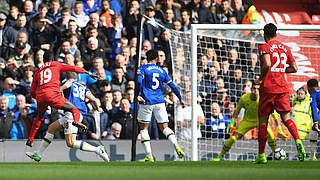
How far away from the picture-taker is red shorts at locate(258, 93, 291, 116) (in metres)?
7.55

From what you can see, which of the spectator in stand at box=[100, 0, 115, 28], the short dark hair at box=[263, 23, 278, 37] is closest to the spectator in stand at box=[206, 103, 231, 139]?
the spectator in stand at box=[100, 0, 115, 28]


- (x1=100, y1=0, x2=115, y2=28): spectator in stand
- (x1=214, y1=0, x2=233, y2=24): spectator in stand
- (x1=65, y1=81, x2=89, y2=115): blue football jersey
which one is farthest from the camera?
(x1=214, y1=0, x2=233, y2=24): spectator in stand

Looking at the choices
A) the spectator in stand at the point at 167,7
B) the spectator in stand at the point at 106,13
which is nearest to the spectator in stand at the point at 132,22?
the spectator in stand at the point at 106,13

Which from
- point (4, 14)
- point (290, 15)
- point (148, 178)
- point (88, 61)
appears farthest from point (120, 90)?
point (148, 178)

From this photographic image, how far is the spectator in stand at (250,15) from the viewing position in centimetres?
1502

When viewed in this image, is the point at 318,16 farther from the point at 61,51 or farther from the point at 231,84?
the point at 61,51

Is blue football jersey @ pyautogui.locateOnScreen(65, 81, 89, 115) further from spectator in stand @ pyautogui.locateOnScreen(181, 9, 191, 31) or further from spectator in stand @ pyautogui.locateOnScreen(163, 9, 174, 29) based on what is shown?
spectator in stand @ pyautogui.locateOnScreen(181, 9, 191, 31)

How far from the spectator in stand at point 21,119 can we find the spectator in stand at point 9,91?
0.17 meters

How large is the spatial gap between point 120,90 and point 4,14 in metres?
2.75

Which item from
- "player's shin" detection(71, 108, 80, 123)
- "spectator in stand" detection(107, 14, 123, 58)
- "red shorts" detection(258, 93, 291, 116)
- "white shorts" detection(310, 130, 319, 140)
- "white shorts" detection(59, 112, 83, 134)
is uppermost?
"spectator in stand" detection(107, 14, 123, 58)

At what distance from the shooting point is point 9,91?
11.4m

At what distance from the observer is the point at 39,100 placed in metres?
9.28

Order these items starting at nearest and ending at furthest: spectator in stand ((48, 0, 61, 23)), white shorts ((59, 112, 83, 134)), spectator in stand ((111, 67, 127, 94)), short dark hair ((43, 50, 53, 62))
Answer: white shorts ((59, 112, 83, 134)), short dark hair ((43, 50, 53, 62)), spectator in stand ((111, 67, 127, 94)), spectator in stand ((48, 0, 61, 23))

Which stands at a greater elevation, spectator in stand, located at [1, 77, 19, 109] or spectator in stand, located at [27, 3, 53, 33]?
A: spectator in stand, located at [27, 3, 53, 33]
